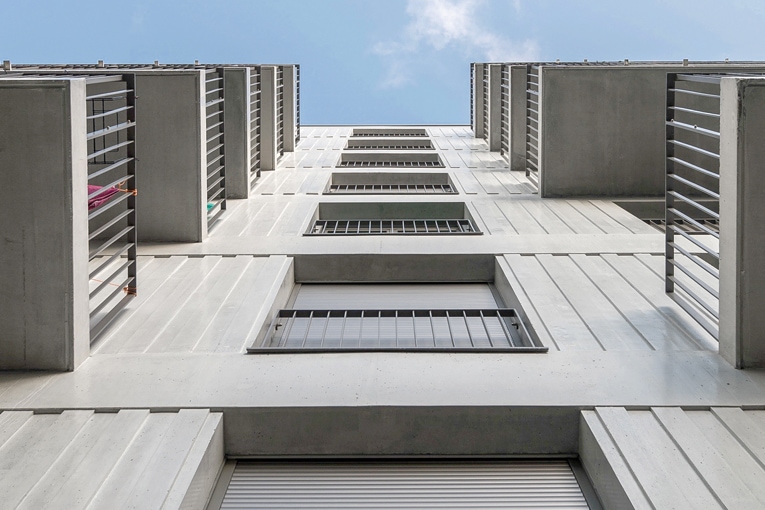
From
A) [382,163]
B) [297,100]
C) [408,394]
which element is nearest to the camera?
[408,394]

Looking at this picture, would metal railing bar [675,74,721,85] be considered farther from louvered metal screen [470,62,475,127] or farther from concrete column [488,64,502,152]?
louvered metal screen [470,62,475,127]

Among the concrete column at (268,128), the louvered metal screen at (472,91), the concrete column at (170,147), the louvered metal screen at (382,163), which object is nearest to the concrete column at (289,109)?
the louvered metal screen at (382,163)

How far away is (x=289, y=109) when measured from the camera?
17297 mm

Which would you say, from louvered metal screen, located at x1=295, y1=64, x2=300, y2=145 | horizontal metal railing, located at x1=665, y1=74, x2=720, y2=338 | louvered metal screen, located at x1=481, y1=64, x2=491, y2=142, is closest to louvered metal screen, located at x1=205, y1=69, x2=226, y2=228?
horizontal metal railing, located at x1=665, y1=74, x2=720, y2=338

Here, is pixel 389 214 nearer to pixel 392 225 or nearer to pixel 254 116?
pixel 392 225

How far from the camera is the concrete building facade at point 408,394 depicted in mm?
3664

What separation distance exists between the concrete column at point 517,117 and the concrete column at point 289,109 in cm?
498

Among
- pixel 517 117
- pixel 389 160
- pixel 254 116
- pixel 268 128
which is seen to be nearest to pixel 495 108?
pixel 389 160

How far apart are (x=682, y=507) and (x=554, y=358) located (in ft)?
5.45

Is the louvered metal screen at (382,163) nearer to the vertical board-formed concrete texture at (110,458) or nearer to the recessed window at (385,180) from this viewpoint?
the recessed window at (385,180)

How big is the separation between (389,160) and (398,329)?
1082cm

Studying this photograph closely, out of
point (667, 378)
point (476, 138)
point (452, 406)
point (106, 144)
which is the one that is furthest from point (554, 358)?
point (476, 138)

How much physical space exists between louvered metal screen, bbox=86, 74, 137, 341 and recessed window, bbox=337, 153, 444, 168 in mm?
7663

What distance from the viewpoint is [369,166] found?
15.5 meters
